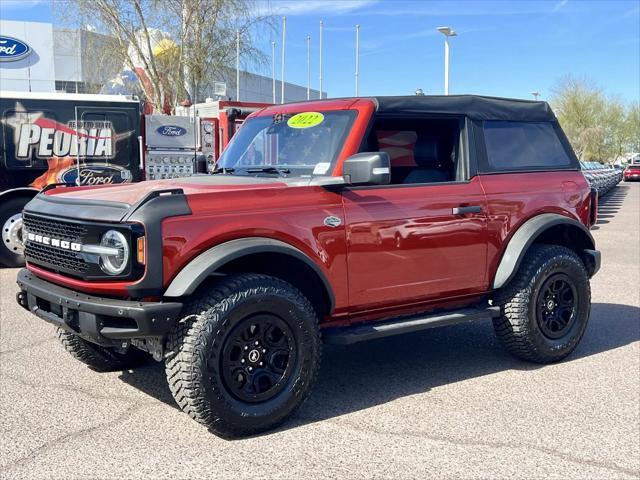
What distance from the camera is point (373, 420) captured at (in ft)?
13.3

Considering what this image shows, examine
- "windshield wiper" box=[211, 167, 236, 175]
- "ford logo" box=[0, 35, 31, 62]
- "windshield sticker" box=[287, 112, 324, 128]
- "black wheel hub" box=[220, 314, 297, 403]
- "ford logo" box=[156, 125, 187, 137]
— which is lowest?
"black wheel hub" box=[220, 314, 297, 403]

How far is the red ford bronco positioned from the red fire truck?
5790 mm

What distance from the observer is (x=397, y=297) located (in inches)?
178

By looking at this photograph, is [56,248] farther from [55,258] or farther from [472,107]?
[472,107]

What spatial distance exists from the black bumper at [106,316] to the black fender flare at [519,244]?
247 centimetres

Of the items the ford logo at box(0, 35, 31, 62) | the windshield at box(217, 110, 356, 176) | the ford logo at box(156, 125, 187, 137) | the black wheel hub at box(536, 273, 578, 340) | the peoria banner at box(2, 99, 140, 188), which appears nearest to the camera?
the windshield at box(217, 110, 356, 176)

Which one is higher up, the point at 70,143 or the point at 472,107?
the point at 472,107

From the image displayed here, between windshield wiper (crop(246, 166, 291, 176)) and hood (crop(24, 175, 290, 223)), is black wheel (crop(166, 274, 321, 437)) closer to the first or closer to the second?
hood (crop(24, 175, 290, 223))

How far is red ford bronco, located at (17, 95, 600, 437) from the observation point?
3635 mm

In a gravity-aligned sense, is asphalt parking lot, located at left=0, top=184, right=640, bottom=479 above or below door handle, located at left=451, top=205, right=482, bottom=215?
below

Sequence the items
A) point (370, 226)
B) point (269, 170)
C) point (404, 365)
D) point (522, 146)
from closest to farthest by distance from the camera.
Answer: point (370, 226) < point (269, 170) < point (404, 365) < point (522, 146)

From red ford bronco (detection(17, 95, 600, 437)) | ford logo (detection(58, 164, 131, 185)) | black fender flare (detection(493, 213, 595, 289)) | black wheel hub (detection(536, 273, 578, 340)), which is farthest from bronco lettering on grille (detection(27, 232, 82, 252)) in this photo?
ford logo (detection(58, 164, 131, 185))

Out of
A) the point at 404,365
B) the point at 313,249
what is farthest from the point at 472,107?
the point at 404,365

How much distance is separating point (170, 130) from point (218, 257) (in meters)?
8.54
